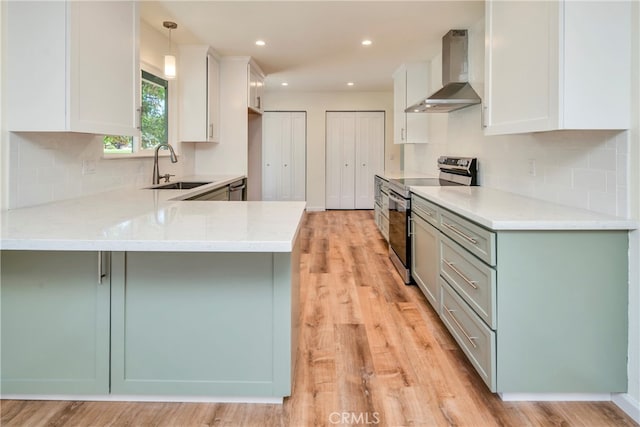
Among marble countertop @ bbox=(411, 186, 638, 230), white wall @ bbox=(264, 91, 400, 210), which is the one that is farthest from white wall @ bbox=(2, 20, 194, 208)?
white wall @ bbox=(264, 91, 400, 210)

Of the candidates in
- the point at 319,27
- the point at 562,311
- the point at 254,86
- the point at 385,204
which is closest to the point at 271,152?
the point at 254,86

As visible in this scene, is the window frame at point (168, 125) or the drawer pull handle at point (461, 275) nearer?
the drawer pull handle at point (461, 275)

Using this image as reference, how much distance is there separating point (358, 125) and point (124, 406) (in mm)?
7465

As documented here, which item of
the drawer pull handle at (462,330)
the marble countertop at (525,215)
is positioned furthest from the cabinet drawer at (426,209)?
the drawer pull handle at (462,330)

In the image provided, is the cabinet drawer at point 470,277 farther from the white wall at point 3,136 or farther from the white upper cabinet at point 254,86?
the white upper cabinet at point 254,86

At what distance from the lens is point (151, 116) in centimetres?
420

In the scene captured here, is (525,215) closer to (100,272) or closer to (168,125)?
(100,272)

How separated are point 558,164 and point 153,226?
2.16 m

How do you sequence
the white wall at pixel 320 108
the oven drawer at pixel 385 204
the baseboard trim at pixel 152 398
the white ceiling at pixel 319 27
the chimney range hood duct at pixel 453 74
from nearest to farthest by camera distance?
the baseboard trim at pixel 152 398 < the white ceiling at pixel 319 27 < the chimney range hood duct at pixel 453 74 < the oven drawer at pixel 385 204 < the white wall at pixel 320 108

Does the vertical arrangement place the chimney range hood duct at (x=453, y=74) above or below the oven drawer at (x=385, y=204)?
above

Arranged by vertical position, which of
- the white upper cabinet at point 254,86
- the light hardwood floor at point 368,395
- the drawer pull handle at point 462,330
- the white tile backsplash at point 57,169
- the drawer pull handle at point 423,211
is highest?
the white upper cabinet at point 254,86

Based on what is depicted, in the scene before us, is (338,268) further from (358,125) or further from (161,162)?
(358,125)

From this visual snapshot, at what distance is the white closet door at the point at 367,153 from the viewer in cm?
868

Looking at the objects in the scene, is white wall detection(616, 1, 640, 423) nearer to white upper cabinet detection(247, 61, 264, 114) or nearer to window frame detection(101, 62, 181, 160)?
window frame detection(101, 62, 181, 160)
